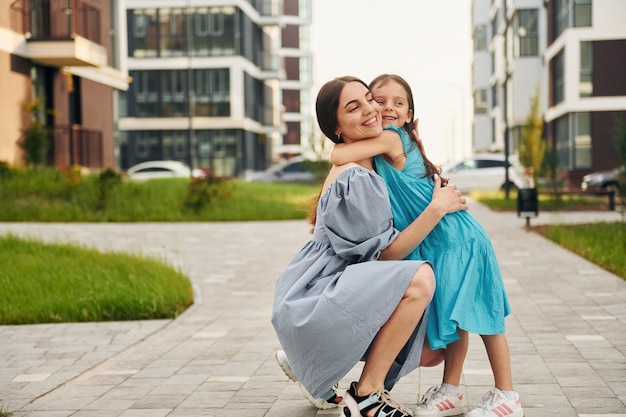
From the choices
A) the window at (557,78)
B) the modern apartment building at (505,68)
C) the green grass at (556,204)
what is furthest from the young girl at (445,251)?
the window at (557,78)

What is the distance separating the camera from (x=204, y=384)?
560cm

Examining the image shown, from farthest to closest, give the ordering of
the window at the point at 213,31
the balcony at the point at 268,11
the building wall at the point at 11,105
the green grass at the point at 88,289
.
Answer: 1. the balcony at the point at 268,11
2. the window at the point at 213,31
3. the building wall at the point at 11,105
4. the green grass at the point at 88,289

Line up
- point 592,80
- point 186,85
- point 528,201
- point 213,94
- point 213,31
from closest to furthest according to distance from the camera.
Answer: point 528,201 < point 592,80 < point 213,94 < point 186,85 < point 213,31

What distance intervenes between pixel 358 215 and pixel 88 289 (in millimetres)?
5267

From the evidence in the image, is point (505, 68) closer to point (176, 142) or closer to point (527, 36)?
point (527, 36)

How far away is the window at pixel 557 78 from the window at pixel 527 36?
19.8 feet

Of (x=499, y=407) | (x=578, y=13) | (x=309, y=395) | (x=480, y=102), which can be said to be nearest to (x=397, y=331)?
(x=499, y=407)

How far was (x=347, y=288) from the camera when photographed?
13.7 feet

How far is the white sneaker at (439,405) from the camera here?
4.60 m

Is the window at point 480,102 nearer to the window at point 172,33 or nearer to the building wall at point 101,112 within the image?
the window at point 172,33

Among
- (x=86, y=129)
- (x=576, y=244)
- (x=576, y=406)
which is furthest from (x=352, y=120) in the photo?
(x=86, y=129)

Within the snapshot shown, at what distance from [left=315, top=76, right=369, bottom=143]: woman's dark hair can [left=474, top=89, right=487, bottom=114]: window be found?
75.0 meters

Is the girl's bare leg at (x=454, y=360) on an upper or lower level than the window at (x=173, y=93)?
lower

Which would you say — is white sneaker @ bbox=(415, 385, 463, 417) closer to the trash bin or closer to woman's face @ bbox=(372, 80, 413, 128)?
woman's face @ bbox=(372, 80, 413, 128)
